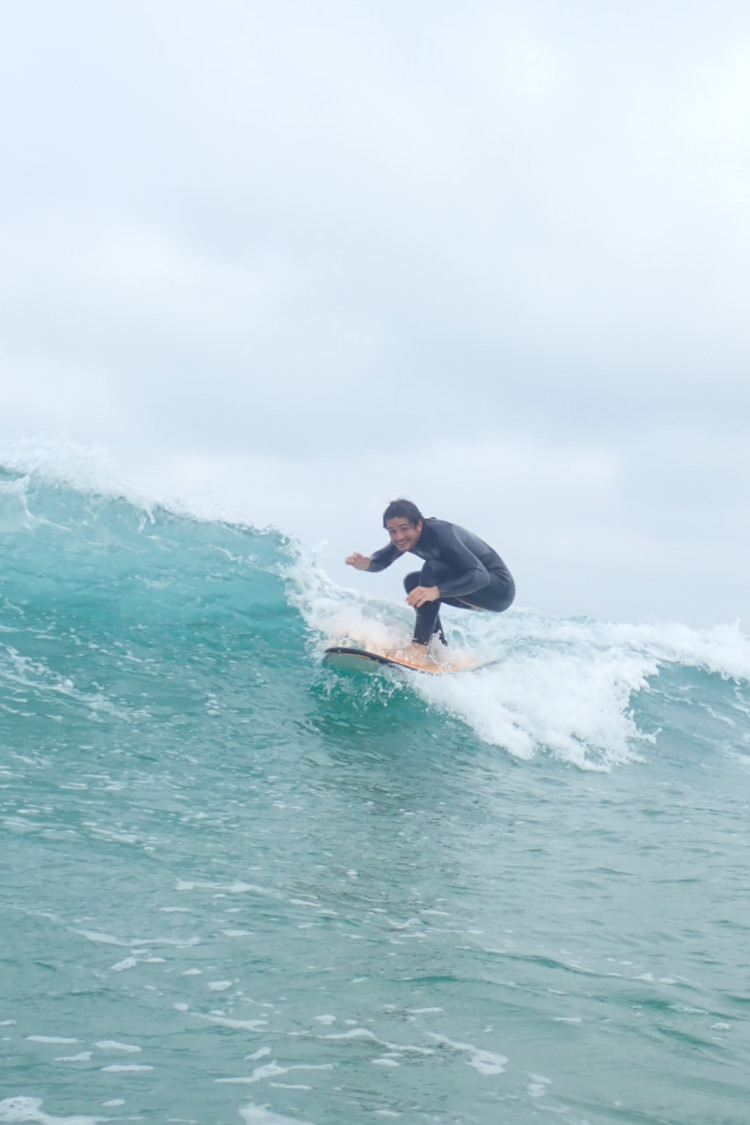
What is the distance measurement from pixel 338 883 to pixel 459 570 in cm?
451

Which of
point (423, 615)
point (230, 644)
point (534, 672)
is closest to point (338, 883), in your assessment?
point (423, 615)

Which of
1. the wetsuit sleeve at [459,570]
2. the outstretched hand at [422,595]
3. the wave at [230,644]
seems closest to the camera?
the wave at [230,644]

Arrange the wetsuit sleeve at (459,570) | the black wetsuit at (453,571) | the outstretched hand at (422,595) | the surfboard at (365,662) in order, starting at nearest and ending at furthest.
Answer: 1. the outstretched hand at (422,595)
2. the wetsuit sleeve at (459,570)
3. the black wetsuit at (453,571)
4. the surfboard at (365,662)

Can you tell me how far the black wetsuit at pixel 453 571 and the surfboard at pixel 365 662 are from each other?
0.31 m

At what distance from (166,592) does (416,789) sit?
17.3 ft

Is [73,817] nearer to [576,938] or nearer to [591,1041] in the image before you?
[576,938]

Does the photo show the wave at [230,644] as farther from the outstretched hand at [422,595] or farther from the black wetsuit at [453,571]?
the outstretched hand at [422,595]

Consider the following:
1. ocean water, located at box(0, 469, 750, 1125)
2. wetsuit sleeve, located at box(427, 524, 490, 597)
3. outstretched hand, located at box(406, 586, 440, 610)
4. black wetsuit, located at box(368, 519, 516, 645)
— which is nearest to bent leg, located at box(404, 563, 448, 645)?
black wetsuit, located at box(368, 519, 516, 645)


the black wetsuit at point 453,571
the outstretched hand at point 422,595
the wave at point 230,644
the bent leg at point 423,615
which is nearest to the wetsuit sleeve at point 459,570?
the black wetsuit at point 453,571

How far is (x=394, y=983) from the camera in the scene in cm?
304

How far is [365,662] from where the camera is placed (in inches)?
339

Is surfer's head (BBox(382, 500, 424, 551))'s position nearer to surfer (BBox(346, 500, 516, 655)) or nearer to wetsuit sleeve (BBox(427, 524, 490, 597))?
surfer (BBox(346, 500, 516, 655))

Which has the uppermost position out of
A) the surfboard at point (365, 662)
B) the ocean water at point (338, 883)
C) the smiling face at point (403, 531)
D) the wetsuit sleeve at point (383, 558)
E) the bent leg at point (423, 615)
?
the smiling face at point (403, 531)

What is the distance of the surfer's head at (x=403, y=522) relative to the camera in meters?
8.12
